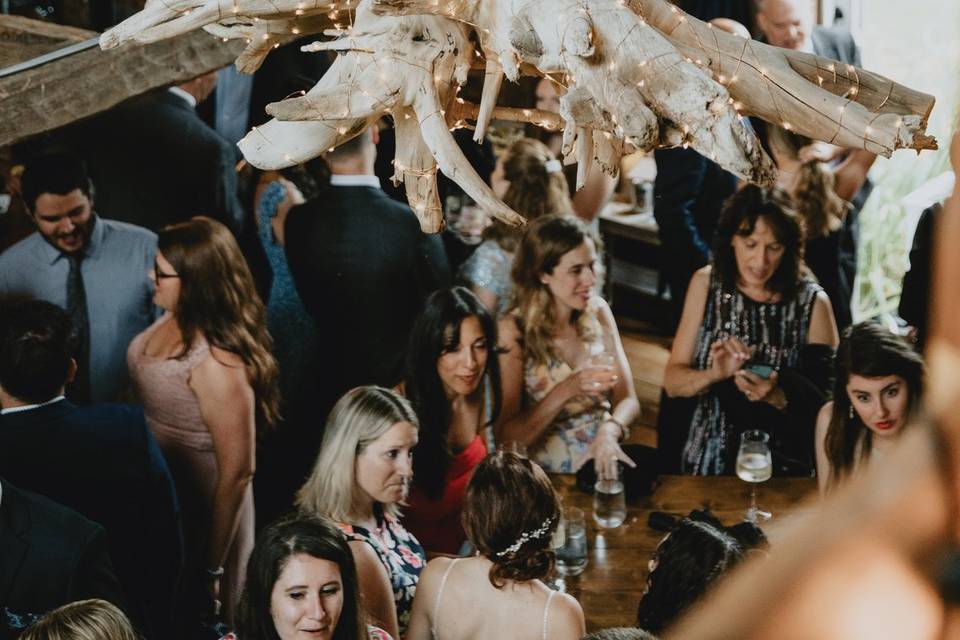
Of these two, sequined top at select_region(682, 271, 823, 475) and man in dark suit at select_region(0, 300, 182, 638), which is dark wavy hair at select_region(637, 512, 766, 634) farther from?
sequined top at select_region(682, 271, 823, 475)

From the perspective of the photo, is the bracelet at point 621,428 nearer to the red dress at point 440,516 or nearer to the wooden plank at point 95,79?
the red dress at point 440,516

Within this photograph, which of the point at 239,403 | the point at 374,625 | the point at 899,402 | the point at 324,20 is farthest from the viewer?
the point at 239,403

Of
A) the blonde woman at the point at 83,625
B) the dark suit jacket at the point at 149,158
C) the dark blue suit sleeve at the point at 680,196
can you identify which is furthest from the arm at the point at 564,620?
the dark suit jacket at the point at 149,158

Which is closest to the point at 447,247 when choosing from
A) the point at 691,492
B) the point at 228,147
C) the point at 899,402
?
the point at 228,147

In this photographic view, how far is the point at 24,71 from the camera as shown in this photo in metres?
2.61

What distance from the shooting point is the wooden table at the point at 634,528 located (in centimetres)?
274

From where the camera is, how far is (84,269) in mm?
3650

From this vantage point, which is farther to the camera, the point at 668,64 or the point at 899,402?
the point at 899,402

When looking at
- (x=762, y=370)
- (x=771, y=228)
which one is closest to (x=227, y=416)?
(x=762, y=370)

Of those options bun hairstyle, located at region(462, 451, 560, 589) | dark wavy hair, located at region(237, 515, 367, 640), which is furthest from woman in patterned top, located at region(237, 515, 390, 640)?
bun hairstyle, located at region(462, 451, 560, 589)

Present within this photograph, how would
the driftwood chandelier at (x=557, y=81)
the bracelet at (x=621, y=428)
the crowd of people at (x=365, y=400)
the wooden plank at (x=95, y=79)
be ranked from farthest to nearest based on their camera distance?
the bracelet at (x=621, y=428)
the wooden plank at (x=95, y=79)
the crowd of people at (x=365, y=400)
the driftwood chandelier at (x=557, y=81)

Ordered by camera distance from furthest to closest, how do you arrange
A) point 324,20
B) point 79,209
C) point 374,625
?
point 79,209 → point 374,625 → point 324,20

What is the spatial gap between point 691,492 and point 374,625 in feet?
3.96

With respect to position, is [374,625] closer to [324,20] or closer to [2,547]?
[2,547]
